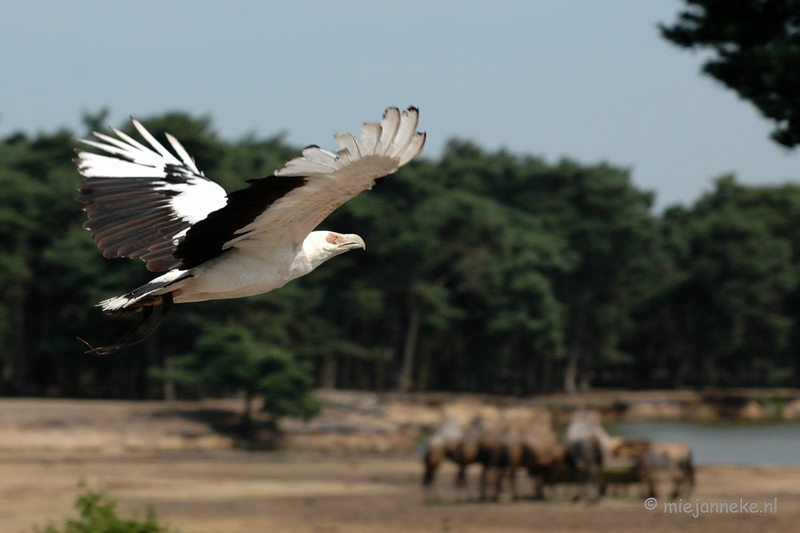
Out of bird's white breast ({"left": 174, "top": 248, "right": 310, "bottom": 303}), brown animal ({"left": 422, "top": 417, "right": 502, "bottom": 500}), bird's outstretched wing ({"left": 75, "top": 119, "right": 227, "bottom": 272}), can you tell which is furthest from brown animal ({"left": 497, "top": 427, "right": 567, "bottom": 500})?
bird's white breast ({"left": 174, "top": 248, "right": 310, "bottom": 303})

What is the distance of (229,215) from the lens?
6238 millimetres

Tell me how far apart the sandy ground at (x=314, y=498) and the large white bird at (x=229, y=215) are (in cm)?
1056

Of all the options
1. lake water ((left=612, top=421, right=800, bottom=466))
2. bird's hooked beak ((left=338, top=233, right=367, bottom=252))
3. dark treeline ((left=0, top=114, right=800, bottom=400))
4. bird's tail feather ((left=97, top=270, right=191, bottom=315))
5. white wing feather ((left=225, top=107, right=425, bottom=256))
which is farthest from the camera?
dark treeline ((left=0, top=114, right=800, bottom=400))

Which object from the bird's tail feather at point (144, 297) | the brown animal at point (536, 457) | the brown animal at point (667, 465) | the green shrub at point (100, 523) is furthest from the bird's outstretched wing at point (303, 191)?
the brown animal at point (536, 457)

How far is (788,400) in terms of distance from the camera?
56.4 m

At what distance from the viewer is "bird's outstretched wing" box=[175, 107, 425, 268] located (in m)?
5.84

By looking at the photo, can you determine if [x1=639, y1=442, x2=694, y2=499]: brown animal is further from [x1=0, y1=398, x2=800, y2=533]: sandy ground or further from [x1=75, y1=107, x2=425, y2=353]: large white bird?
A: [x1=75, y1=107, x2=425, y2=353]: large white bird

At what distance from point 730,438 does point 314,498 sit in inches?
1020

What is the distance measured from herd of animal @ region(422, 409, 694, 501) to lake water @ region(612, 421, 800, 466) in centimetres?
1252

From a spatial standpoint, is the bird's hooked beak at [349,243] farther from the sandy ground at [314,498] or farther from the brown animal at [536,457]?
the brown animal at [536,457]

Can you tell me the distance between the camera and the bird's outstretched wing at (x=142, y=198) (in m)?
7.71

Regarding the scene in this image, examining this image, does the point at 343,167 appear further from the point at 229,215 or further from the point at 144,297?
the point at 144,297

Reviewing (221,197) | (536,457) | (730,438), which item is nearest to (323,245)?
(221,197)

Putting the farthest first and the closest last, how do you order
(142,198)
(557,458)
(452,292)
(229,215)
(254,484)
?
1. (452,292)
2. (254,484)
3. (557,458)
4. (142,198)
5. (229,215)
